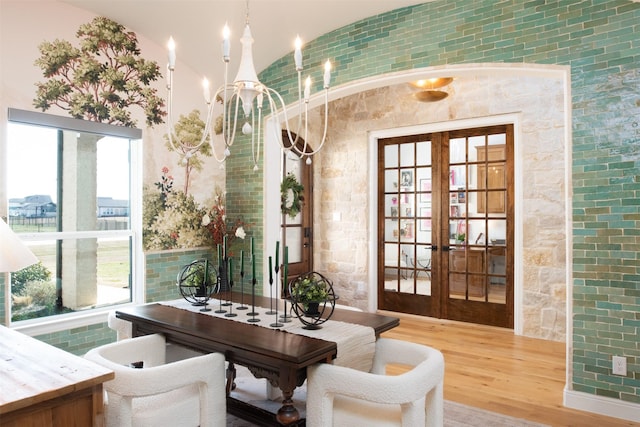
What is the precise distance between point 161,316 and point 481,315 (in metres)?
3.79

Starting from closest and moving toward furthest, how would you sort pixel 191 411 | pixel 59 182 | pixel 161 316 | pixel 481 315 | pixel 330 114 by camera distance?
1. pixel 191 411
2. pixel 161 316
3. pixel 59 182
4. pixel 481 315
5. pixel 330 114

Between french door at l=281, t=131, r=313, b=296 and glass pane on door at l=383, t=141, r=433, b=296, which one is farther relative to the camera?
french door at l=281, t=131, r=313, b=296

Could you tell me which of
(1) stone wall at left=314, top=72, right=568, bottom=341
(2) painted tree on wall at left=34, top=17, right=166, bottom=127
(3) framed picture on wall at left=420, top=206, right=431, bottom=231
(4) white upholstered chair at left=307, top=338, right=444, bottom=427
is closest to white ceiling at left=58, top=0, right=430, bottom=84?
(2) painted tree on wall at left=34, top=17, right=166, bottom=127

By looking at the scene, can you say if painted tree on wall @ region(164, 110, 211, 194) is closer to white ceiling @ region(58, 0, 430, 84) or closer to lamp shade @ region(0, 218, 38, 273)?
white ceiling @ region(58, 0, 430, 84)

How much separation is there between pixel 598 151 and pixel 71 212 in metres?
4.05

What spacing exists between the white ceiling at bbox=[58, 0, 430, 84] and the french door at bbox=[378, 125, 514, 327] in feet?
6.62

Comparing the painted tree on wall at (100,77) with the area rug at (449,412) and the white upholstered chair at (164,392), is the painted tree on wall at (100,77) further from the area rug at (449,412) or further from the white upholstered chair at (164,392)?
the area rug at (449,412)

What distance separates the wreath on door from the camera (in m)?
5.63

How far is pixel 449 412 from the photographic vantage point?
2.88 meters

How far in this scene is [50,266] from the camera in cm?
348

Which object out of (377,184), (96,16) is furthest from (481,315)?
(96,16)

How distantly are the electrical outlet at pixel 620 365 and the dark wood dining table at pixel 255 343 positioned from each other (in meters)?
1.54

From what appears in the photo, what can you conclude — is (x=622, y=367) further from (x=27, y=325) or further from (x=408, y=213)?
(x=27, y=325)

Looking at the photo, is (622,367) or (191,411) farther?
(622,367)
